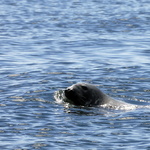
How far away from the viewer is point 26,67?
22.0 meters

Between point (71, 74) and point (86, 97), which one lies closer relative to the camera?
point (86, 97)

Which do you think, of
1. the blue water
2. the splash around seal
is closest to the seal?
the splash around seal

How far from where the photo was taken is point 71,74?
20.7 meters

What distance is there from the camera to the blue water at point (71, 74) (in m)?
13.1

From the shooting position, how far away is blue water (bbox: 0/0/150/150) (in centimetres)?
1305

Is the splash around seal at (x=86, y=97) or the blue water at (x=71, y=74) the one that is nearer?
the blue water at (x=71, y=74)

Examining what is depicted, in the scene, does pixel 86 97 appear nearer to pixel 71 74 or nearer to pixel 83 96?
pixel 83 96

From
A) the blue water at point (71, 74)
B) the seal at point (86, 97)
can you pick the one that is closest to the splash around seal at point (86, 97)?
the seal at point (86, 97)

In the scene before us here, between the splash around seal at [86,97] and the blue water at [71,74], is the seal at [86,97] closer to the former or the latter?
the splash around seal at [86,97]

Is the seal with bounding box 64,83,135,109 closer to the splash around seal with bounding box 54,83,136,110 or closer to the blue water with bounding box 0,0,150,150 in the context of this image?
the splash around seal with bounding box 54,83,136,110

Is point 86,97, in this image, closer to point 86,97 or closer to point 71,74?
point 86,97

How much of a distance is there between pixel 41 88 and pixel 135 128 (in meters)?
5.52

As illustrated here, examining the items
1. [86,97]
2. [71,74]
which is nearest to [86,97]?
[86,97]

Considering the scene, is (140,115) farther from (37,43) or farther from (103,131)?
(37,43)
